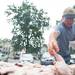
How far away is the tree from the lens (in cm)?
3153

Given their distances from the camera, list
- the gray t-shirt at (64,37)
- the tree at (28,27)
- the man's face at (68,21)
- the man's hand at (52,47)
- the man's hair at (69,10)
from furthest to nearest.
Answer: the tree at (28,27), the gray t-shirt at (64,37), the man's face at (68,21), the man's hair at (69,10), the man's hand at (52,47)

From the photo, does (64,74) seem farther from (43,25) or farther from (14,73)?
(43,25)

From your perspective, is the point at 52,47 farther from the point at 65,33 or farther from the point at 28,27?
the point at 28,27

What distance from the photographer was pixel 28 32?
3203cm

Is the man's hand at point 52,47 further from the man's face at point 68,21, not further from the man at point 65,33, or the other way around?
the man's face at point 68,21

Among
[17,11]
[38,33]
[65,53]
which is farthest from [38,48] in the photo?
[65,53]

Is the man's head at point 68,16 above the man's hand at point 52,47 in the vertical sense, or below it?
above

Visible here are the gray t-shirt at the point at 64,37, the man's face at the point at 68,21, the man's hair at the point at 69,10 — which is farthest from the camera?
the gray t-shirt at the point at 64,37

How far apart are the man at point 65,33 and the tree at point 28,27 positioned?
26.9 m

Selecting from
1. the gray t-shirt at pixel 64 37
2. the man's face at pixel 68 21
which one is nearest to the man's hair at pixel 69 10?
the man's face at pixel 68 21

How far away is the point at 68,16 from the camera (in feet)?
11.8

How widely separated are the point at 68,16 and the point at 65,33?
317 mm

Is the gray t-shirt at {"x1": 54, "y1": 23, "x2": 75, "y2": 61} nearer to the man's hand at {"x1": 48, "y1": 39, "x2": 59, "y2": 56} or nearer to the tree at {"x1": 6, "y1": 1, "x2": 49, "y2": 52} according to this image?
the man's hand at {"x1": 48, "y1": 39, "x2": 59, "y2": 56}

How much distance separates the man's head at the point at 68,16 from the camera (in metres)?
3.49
